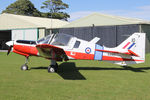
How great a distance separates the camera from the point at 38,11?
72.1 m

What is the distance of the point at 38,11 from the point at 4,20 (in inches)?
1401

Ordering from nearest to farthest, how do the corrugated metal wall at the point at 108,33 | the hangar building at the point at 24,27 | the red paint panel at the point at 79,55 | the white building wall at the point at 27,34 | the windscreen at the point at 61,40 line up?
the windscreen at the point at 61,40
the red paint panel at the point at 79,55
the corrugated metal wall at the point at 108,33
the white building wall at the point at 27,34
the hangar building at the point at 24,27

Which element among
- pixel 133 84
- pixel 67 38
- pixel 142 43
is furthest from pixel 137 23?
pixel 133 84

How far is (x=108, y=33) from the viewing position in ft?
96.2

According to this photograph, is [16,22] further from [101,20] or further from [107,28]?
[107,28]

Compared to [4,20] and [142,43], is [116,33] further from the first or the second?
[4,20]

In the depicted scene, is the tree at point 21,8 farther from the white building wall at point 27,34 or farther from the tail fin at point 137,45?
the tail fin at point 137,45

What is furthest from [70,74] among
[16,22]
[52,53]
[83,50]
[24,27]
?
[16,22]

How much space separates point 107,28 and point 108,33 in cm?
77

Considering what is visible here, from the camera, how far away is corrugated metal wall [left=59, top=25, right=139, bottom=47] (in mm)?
27319

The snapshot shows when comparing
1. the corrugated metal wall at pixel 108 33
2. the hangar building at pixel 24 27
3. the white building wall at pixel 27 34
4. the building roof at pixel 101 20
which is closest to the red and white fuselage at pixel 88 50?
the corrugated metal wall at pixel 108 33

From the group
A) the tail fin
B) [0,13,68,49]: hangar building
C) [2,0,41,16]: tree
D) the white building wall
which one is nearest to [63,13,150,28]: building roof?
[0,13,68,49]: hangar building

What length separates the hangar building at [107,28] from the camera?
2683 centimetres

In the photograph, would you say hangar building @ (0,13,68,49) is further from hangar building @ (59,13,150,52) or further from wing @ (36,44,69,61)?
wing @ (36,44,69,61)
